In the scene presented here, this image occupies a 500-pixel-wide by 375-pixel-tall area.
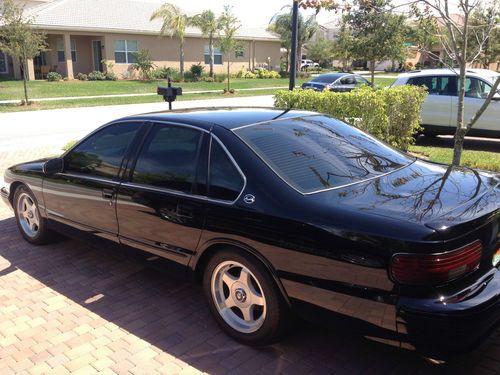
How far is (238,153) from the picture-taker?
3299 mm

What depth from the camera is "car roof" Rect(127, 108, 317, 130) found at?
12.0 ft

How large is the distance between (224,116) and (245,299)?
142cm

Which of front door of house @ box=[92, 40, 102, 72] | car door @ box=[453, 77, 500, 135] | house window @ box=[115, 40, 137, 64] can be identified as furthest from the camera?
front door of house @ box=[92, 40, 102, 72]

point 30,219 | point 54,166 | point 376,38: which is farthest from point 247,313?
point 376,38

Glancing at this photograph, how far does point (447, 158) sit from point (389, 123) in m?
1.26

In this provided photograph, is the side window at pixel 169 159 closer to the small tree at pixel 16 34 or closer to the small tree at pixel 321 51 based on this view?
the small tree at pixel 16 34

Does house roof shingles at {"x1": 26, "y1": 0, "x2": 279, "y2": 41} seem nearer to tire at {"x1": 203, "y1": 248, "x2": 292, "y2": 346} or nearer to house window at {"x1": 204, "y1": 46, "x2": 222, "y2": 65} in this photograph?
house window at {"x1": 204, "y1": 46, "x2": 222, "y2": 65}

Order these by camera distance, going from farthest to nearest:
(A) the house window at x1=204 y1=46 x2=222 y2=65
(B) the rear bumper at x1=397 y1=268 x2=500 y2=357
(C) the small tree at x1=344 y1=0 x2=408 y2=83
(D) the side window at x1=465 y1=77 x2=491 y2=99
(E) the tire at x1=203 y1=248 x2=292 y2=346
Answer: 1. (A) the house window at x1=204 y1=46 x2=222 y2=65
2. (C) the small tree at x1=344 y1=0 x2=408 y2=83
3. (D) the side window at x1=465 y1=77 x2=491 y2=99
4. (E) the tire at x1=203 y1=248 x2=292 y2=346
5. (B) the rear bumper at x1=397 y1=268 x2=500 y2=357

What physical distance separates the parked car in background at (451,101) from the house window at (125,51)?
84.4ft

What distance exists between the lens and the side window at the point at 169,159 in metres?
3.58

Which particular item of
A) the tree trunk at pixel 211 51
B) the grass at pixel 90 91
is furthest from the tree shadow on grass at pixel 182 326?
the tree trunk at pixel 211 51

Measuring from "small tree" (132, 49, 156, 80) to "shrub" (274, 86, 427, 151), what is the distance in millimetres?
25320

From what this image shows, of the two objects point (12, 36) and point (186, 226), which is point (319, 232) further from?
point (12, 36)

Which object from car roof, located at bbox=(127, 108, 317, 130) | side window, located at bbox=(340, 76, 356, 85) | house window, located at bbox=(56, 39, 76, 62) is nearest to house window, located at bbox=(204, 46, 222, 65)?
house window, located at bbox=(56, 39, 76, 62)
